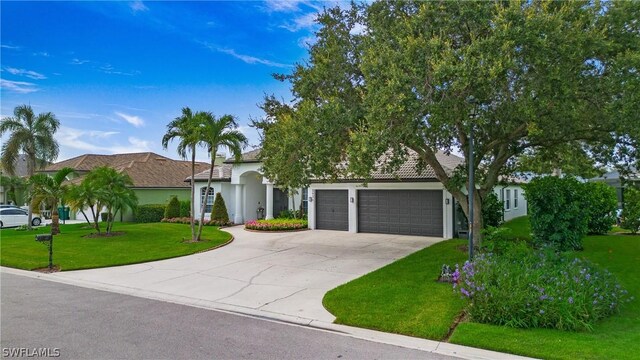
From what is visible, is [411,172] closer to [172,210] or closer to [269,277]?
[269,277]

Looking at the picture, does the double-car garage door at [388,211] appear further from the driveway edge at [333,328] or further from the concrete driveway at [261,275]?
the driveway edge at [333,328]

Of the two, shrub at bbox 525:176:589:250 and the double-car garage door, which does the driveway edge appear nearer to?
shrub at bbox 525:176:589:250

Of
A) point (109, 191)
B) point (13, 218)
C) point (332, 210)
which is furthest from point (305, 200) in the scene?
point (13, 218)

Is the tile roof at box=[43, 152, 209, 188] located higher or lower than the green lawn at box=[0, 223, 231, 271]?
higher

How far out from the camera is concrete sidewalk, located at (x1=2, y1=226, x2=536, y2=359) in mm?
7305

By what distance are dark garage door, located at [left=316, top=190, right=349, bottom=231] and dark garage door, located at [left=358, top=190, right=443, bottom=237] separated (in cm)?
102

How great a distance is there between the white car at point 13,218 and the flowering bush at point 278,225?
52.0 ft

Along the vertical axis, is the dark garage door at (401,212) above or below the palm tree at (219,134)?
below

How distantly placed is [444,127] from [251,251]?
866 centimetres

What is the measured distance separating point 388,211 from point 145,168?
2259 cm

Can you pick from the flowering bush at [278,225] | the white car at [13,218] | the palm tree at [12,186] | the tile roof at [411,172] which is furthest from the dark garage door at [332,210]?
the palm tree at [12,186]

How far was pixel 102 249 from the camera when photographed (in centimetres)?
1575

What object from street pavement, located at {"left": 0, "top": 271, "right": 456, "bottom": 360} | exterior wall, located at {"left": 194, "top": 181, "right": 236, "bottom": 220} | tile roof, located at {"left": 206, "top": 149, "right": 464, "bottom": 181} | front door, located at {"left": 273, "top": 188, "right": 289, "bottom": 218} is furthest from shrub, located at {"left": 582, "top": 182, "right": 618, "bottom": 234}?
exterior wall, located at {"left": 194, "top": 181, "right": 236, "bottom": 220}

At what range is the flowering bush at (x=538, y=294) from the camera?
638 centimetres
